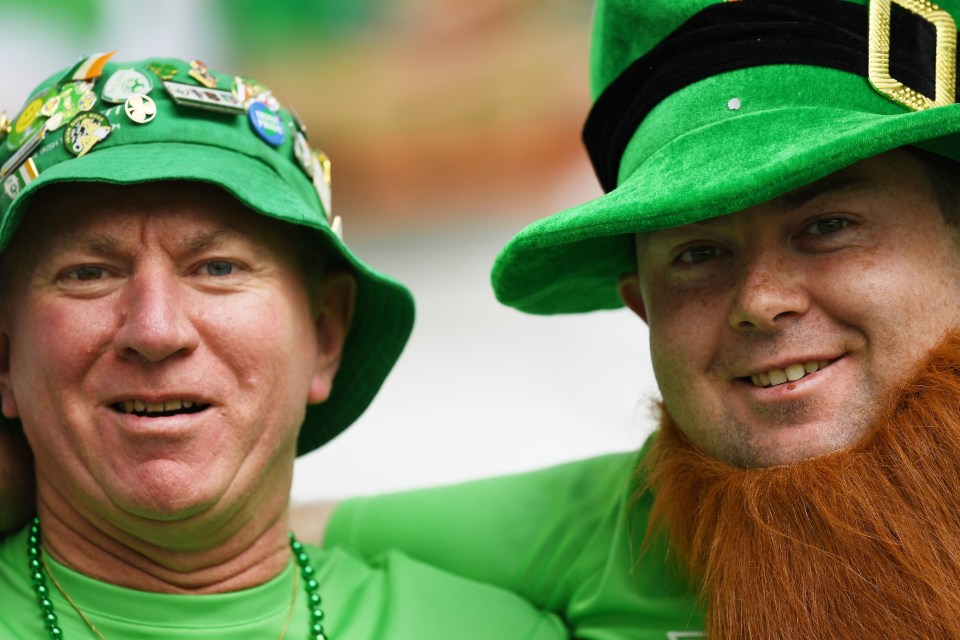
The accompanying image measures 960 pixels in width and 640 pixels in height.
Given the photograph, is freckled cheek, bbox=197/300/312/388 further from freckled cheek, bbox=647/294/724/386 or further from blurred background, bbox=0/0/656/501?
blurred background, bbox=0/0/656/501

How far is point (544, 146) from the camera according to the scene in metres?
4.93

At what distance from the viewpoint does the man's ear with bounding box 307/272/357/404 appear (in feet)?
8.02

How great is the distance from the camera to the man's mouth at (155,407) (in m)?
2.10

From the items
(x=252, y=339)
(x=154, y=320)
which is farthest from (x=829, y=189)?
(x=154, y=320)

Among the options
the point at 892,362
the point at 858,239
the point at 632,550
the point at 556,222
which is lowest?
the point at 632,550

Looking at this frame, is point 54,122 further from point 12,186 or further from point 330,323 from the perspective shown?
point 330,323

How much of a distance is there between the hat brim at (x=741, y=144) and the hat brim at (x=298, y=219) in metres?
0.42

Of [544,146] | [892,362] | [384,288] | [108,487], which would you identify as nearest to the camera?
[892,362]

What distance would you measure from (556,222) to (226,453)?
0.75 meters

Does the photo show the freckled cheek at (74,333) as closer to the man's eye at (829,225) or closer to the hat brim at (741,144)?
the hat brim at (741,144)

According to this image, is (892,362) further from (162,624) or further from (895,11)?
(162,624)

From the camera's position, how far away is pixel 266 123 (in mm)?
2311

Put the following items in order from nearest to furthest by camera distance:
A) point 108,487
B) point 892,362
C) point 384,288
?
point 892,362, point 108,487, point 384,288

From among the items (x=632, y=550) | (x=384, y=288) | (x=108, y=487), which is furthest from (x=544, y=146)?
(x=108, y=487)
